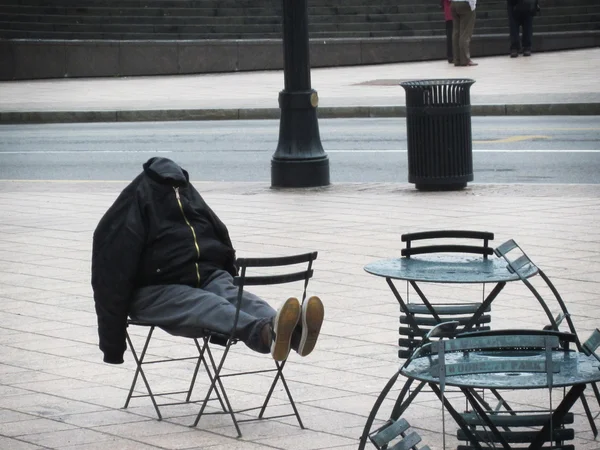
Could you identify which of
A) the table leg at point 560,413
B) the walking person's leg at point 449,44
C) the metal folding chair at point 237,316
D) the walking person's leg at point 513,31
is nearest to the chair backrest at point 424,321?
the metal folding chair at point 237,316

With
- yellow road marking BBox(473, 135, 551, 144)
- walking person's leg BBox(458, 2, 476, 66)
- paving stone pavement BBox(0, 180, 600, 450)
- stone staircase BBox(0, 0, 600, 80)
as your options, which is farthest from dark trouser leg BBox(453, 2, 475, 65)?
paving stone pavement BBox(0, 180, 600, 450)

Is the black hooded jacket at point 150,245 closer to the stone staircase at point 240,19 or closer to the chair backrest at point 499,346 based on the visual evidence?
the chair backrest at point 499,346

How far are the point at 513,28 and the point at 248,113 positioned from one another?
31.5 ft

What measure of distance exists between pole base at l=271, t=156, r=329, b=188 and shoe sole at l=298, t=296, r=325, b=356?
8.52 m

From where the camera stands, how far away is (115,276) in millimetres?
5867

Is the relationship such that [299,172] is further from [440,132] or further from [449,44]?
[449,44]

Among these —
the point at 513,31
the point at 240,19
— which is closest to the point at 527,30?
the point at 513,31

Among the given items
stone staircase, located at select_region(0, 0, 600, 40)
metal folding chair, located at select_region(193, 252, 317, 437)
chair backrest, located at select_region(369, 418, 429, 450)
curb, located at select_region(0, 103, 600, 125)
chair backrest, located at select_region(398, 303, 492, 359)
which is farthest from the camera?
stone staircase, located at select_region(0, 0, 600, 40)

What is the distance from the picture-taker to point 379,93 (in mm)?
25203

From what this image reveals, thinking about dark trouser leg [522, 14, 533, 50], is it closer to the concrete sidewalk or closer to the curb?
the concrete sidewalk

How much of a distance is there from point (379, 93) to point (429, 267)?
19.3 meters

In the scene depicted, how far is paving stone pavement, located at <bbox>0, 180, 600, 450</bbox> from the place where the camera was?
5.69 metres

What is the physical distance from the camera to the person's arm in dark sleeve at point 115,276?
19.2 ft

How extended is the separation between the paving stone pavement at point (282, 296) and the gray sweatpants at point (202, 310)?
401mm
